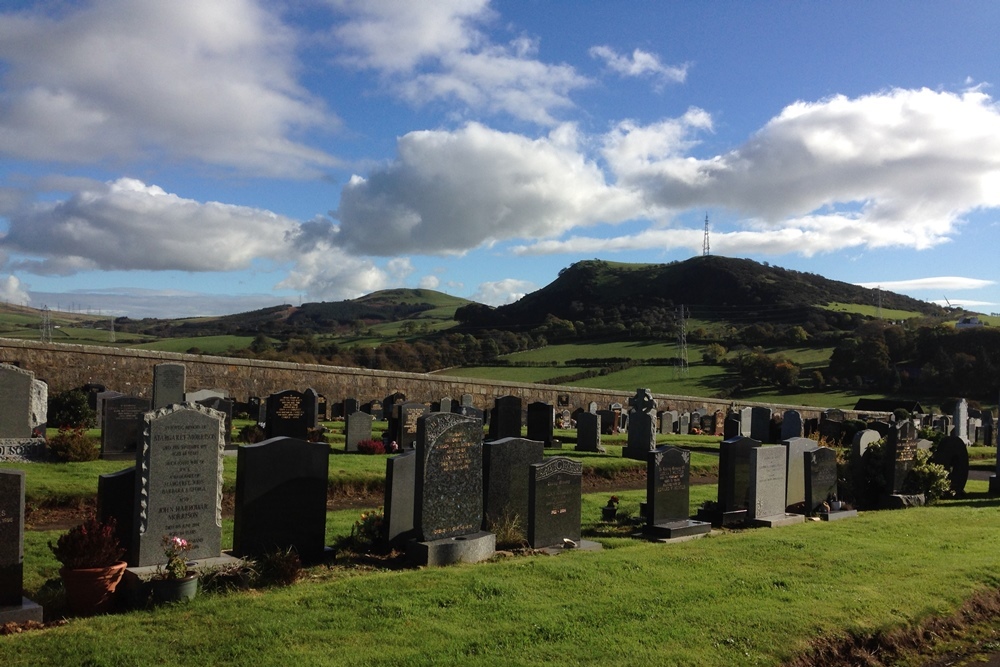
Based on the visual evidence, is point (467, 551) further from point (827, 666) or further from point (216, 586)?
point (827, 666)

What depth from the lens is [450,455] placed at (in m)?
9.38

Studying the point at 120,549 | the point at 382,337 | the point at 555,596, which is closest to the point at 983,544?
the point at 555,596

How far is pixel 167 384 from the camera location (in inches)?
658

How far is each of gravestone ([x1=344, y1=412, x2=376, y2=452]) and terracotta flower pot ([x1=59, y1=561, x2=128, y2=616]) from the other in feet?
37.2

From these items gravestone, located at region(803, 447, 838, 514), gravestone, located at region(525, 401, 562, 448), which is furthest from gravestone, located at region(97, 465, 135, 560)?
gravestone, located at region(525, 401, 562, 448)

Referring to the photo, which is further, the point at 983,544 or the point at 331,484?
the point at 331,484

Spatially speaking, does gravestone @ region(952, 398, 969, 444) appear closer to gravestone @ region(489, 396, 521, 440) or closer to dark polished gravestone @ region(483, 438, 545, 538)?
gravestone @ region(489, 396, 521, 440)

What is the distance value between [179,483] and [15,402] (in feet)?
26.5

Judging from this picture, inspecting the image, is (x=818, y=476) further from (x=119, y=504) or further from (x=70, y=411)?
(x=70, y=411)

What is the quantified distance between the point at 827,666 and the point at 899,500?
958 centimetres

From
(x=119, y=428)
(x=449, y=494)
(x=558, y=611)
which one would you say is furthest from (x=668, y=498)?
(x=119, y=428)

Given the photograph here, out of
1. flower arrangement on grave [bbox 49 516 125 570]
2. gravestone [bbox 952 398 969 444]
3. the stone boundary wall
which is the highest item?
the stone boundary wall

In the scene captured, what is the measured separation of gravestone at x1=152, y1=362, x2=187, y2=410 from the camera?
54.4 feet

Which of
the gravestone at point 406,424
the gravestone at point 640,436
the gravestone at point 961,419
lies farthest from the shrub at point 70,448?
the gravestone at point 961,419
